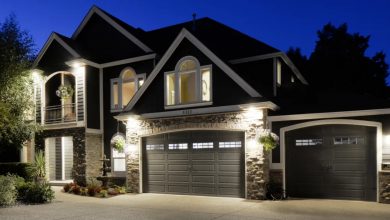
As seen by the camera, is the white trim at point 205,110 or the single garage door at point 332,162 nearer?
the single garage door at point 332,162

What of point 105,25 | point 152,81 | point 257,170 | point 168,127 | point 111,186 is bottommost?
point 111,186

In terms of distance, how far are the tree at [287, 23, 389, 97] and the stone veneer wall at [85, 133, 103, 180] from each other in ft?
60.2

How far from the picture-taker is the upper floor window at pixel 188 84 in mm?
15594

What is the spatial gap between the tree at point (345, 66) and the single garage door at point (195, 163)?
Result: 58.3 feet

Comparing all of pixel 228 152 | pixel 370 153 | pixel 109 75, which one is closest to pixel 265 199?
pixel 228 152

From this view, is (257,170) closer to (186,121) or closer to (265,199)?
(265,199)

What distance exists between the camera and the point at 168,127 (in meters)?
16.3

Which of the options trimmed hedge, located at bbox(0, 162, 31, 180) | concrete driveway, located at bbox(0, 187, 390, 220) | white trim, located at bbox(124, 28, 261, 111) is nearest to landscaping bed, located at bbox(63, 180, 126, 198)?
concrete driveway, located at bbox(0, 187, 390, 220)

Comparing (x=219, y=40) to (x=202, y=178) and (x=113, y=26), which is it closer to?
(x=113, y=26)

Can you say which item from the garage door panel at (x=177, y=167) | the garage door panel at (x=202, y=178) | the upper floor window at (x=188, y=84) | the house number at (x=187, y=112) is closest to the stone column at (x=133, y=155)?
the garage door panel at (x=177, y=167)

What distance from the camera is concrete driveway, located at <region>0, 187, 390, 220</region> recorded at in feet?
36.0

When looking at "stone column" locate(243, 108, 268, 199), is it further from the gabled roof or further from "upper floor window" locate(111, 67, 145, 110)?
"upper floor window" locate(111, 67, 145, 110)

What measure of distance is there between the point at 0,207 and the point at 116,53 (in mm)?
10218

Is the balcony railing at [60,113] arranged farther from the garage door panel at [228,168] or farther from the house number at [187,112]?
the garage door panel at [228,168]
